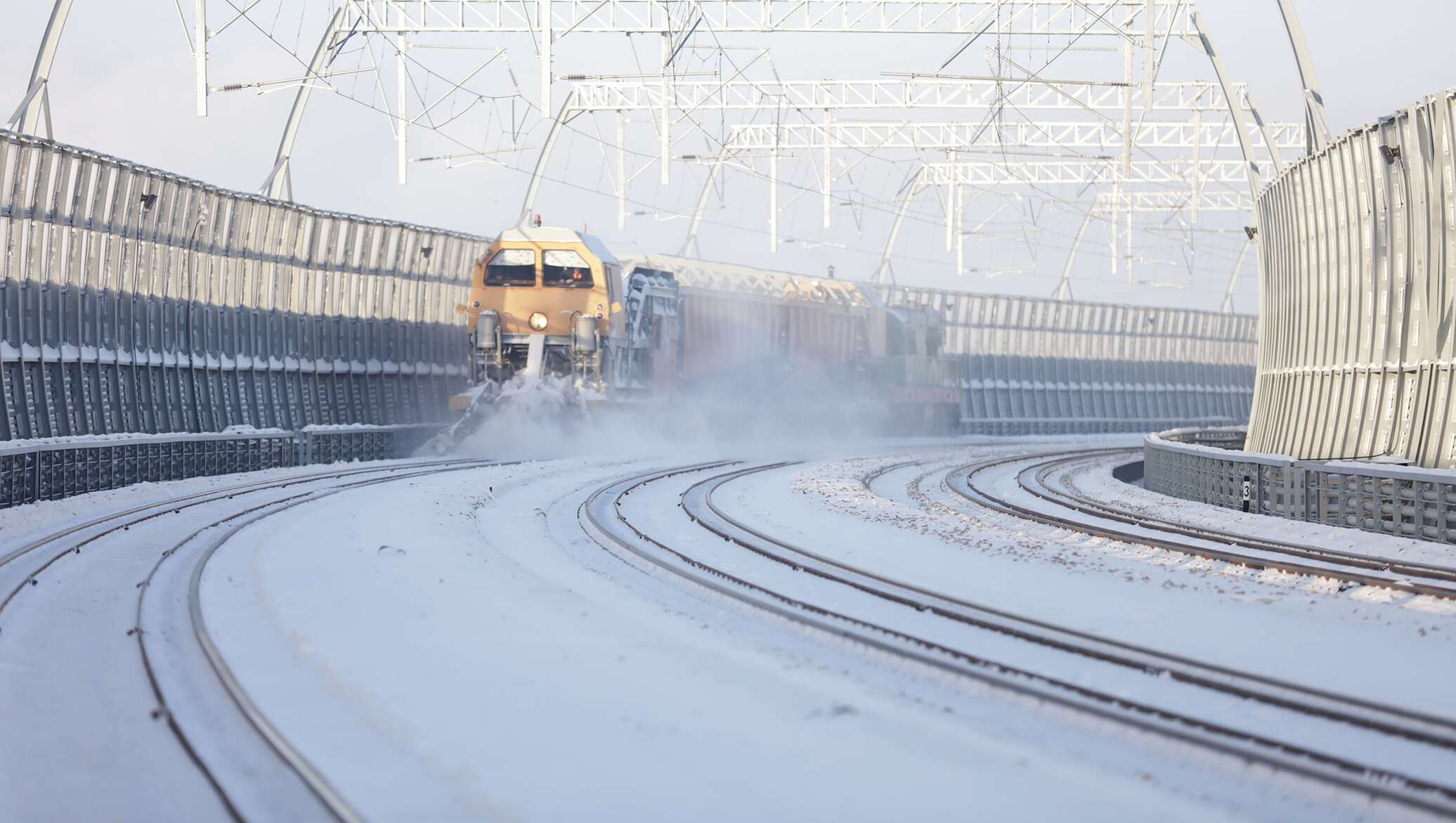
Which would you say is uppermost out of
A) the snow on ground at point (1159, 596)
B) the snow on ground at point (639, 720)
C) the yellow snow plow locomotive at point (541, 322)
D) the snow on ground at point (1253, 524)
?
the yellow snow plow locomotive at point (541, 322)

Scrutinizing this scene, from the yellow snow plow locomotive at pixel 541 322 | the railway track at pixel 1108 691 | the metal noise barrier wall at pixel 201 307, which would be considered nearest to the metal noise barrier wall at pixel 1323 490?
the railway track at pixel 1108 691

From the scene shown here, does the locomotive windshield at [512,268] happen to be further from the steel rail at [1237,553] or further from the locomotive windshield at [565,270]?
the steel rail at [1237,553]

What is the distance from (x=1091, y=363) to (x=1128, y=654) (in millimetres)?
51860

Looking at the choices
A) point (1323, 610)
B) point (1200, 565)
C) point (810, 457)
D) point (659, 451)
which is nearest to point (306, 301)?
point (659, 451)

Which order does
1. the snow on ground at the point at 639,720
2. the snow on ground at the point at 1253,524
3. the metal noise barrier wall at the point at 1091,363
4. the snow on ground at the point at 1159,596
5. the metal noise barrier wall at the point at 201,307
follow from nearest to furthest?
the snow on ground at the point at 639,720 < the snow on ground at the point at 1159,596 < the snow on ground at the point at 1253,524 < the metal noise barrier wall at the point at 201,307 < the metal noise barrier wall at the point at 1091,363

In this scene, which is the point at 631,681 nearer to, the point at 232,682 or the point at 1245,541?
the point at 232,682

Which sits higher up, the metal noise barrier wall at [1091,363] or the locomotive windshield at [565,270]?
the locomotive windshield at [565,270]

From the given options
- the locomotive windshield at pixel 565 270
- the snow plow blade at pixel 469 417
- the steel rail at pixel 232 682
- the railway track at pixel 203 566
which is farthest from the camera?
the locomotive windshield at pixel 565 270

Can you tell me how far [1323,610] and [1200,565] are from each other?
8.18ft

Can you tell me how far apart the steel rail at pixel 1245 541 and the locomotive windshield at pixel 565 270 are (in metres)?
9.51

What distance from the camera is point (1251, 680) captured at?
25.3 feet

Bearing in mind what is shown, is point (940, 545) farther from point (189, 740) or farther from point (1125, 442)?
point (1125, 442)

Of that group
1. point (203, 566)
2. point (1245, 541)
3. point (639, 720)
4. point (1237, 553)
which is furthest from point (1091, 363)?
point (639, 720)

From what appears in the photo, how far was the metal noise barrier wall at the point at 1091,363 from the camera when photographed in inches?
2168
